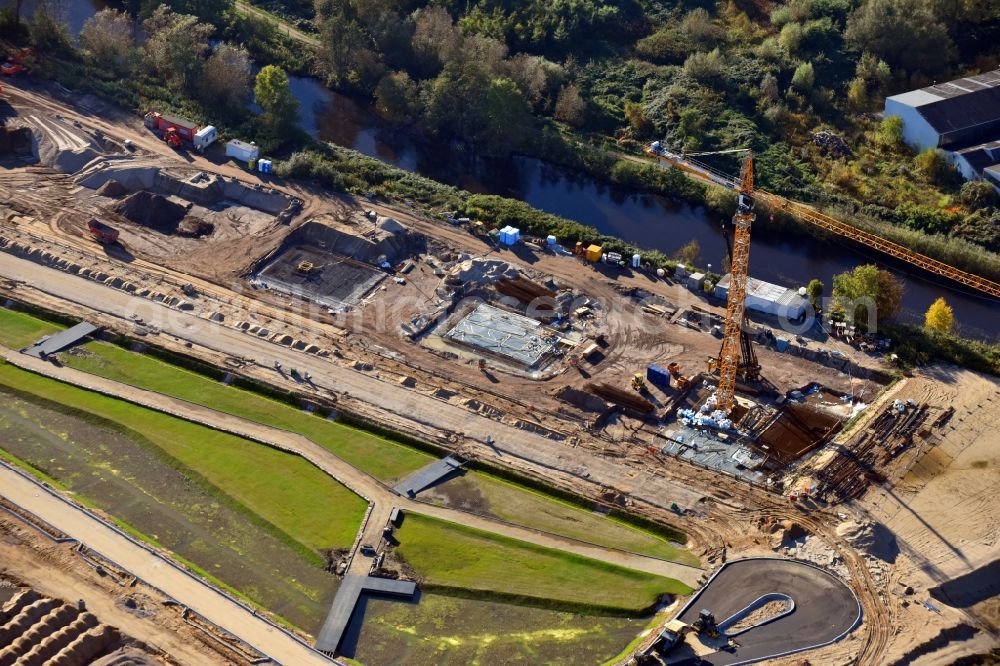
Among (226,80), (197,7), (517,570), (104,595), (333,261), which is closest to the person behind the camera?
(104,595)

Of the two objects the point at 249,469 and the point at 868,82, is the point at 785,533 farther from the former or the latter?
the point at 868,82

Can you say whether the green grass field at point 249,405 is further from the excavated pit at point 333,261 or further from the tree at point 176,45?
the tree at point 176,45

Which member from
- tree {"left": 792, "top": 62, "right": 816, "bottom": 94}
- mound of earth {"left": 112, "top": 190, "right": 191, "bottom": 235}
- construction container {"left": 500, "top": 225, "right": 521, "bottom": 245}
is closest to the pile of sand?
construction container {"left": 500, "top": 225, "right": 521, "bottom": 245}

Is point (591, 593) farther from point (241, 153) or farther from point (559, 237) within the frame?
point (241, 153)

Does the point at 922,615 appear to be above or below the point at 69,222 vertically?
above

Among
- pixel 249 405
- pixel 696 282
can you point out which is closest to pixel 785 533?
pixel 696 282

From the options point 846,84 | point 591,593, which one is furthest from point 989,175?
point 591,593

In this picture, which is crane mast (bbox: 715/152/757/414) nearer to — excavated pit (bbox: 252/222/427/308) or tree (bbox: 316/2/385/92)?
excavated pit (bbox: 252/222/427/308)
